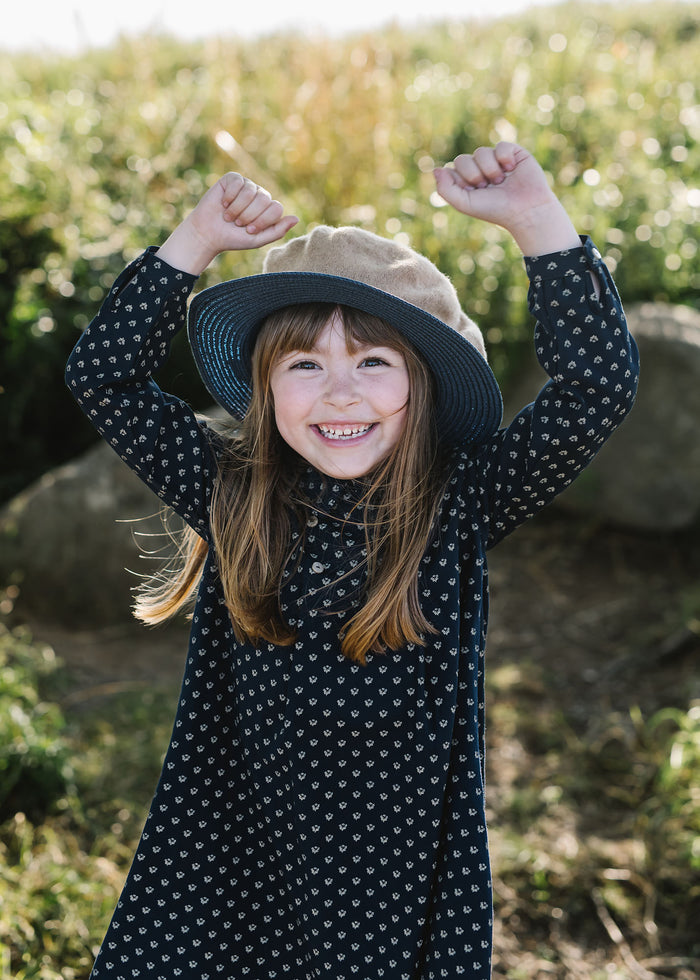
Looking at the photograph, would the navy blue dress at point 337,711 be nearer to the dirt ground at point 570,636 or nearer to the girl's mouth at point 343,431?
the girl's mouth at point 343,431

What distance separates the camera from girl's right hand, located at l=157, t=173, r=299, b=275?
1.63 metres

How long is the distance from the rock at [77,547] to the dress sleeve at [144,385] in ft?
7.37

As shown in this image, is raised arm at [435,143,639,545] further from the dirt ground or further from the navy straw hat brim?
the dirt ground

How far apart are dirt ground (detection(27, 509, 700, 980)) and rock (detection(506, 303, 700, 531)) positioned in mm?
214

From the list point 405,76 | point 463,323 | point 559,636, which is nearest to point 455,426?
point 463,323

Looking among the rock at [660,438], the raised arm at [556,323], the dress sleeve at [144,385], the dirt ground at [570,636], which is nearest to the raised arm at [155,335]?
the dress sleeve at [144,385]

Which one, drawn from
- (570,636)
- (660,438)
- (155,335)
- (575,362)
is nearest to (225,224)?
(155,335)

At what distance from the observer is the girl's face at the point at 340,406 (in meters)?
1.59

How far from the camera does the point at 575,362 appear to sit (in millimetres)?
1483

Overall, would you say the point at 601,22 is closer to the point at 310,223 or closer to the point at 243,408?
the point at 310,223

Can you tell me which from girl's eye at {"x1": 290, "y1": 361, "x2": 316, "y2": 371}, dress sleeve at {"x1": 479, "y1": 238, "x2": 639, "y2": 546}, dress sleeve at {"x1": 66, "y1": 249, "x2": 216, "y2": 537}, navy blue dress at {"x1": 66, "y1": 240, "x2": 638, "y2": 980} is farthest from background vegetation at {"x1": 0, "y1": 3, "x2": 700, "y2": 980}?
dress sleeve at {"x1": 479, "y1": 238, "x2": 639, "y2": 546}

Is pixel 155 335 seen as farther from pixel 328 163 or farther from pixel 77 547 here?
pixel 328 163

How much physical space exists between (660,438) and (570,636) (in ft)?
3.05

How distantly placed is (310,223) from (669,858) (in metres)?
3.32
